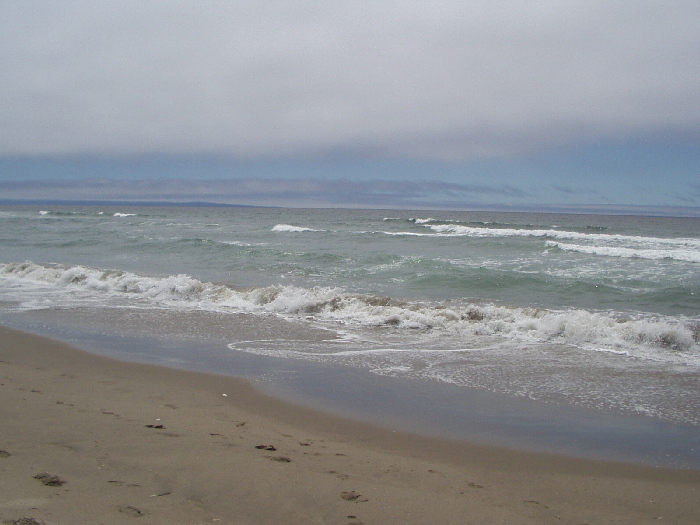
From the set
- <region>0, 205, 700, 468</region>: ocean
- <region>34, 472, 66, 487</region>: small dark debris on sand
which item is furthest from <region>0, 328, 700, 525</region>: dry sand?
<region>0, 205, 700, 468</region>: ocean

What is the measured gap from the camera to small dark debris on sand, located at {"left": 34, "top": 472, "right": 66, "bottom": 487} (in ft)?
11.6

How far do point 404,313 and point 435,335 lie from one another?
4.28 ft

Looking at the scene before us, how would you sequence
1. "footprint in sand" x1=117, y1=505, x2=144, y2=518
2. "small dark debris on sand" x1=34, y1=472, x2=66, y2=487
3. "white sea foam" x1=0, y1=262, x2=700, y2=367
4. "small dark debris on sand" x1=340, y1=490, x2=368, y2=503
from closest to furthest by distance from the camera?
"footprint in sand" x1=117, y1=505, x2=144, y2=518, "small dark debris on sand" x1=34, y1=472, x2=66, y2=487, "small dark debris on sand" x1=340, y1=490, x2=368, y2=503, "white sea foam" x1=0, y1=262, x2=700, y2=367

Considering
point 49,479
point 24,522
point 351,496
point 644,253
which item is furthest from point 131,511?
point 644,253

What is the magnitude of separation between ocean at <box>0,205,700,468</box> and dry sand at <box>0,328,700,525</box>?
1.64 ft

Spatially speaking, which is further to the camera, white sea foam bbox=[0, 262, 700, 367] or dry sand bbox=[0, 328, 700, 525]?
white sea foam bbox=[0, 262, 700, 367]

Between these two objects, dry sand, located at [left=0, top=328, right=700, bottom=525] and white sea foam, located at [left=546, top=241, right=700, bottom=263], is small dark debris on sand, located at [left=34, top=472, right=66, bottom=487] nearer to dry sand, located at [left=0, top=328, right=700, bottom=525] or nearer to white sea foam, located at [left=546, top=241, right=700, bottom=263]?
dry sand, located at [left=0, top=328, right=700, bottom=525]

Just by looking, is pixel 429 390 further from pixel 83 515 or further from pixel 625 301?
pixel 625 301

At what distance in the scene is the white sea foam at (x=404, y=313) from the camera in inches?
366

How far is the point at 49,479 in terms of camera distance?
3.59m

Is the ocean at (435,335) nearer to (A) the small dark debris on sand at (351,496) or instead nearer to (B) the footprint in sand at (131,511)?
(A) the small dark debris on sand at (351,496)

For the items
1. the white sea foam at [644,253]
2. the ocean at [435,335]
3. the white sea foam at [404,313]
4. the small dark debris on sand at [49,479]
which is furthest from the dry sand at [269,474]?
the white sea foam at [644,253]

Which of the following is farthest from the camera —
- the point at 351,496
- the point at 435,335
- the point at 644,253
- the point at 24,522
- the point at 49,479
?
the point at 644,253

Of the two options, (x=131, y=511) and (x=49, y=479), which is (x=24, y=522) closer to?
(x=131, y=511)
